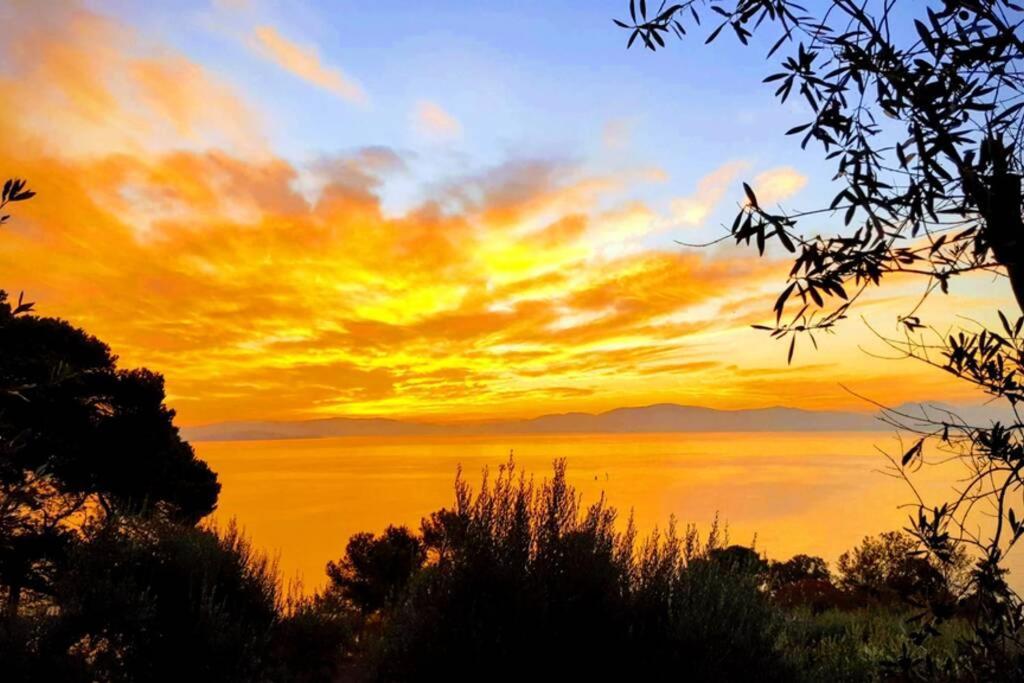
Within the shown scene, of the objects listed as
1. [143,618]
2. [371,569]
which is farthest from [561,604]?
[371,569]

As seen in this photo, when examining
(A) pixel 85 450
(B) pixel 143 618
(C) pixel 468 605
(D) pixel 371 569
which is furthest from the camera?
(D) pixel 371 569

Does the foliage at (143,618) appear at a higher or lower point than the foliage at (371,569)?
higher

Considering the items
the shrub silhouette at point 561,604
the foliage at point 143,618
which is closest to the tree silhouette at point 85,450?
the foliage at point 143,618

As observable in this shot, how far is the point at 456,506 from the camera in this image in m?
6.78

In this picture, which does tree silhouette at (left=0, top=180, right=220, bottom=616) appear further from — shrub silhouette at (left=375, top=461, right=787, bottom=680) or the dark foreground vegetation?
shrub silhouette at (left=375, top=461, right=787, bottom=680)

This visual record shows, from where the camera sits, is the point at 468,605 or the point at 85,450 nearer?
the point at 468,605

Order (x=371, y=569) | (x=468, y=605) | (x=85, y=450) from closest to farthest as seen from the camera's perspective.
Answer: (x=468, y=605)
(x=85, y=450)
(x=371, y=569)

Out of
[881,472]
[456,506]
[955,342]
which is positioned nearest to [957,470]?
[881,472]

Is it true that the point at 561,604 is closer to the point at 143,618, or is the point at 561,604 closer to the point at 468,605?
the point at 468,605

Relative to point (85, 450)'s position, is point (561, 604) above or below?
below

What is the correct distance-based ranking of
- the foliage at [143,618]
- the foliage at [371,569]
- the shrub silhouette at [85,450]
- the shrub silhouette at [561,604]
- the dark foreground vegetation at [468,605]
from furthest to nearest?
the foliage at [371,569] → the shrub silhouette at [85,450] → the foliage at [143,618] → the shrub silhouette at [561,604] → the dark foreground vegetation at [468,605]

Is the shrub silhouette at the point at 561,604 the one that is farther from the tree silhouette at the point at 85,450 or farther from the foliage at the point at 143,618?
the tree silhouette at the point at 85,450

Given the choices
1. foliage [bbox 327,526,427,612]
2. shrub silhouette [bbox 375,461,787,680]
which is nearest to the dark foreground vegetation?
shrub silhouette [bbox 375,461,787,680]

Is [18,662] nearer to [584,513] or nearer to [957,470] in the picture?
[584,513]
